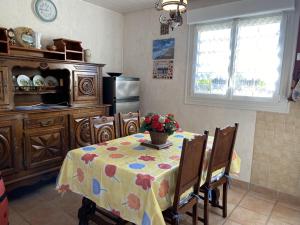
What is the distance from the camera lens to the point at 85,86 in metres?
2.98

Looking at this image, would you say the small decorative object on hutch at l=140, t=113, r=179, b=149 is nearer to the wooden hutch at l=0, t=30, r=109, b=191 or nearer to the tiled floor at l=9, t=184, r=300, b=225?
the tiled floor at l=9, t=184, r=300, b=225

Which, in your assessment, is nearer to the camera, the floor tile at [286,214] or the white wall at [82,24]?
the floor tile at [286,214]

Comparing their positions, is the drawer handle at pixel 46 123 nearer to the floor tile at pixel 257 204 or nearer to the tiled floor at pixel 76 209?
the tiled floor at pixel 76 209

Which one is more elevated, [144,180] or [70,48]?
[70,48]

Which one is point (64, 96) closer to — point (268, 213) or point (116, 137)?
point (116, 137)

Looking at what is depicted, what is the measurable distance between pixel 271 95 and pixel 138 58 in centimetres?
211

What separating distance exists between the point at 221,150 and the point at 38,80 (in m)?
2.33

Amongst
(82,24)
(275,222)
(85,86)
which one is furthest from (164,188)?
(82,24)

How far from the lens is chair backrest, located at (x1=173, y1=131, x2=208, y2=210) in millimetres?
1421

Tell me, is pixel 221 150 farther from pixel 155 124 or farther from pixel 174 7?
pixel 174 7

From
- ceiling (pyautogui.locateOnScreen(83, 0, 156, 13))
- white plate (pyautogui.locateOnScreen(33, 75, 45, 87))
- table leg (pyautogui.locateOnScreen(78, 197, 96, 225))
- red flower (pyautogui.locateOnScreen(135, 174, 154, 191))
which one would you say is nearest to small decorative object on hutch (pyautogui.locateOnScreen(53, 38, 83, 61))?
white plate (pyautogui.locateOnScreen(33, 75, 45, 87))

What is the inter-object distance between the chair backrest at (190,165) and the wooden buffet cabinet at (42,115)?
175 centimetres

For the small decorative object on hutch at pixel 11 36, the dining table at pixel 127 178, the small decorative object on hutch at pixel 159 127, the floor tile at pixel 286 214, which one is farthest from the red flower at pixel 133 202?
the small decorative object on hutch at pixel 11 36

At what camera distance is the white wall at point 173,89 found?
2826 mm
